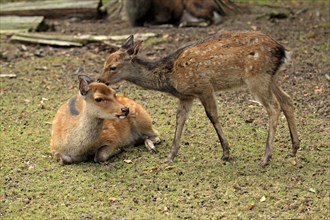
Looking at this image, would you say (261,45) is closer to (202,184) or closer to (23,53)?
(202,184)

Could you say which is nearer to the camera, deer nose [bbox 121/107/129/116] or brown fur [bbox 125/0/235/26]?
deer nose [bbox 121/107/129/116]

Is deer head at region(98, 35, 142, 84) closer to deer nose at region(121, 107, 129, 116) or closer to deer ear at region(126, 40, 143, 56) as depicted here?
deer ear at region(126, 40, 143, 56)

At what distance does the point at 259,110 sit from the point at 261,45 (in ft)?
6.83

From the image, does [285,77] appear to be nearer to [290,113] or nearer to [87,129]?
[290,113]

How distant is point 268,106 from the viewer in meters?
6.75

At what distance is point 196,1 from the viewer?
13484 millimetres

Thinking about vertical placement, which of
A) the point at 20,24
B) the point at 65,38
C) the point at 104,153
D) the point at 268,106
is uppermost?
the point at 268,106

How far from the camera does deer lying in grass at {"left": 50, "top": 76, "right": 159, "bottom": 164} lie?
6.98m

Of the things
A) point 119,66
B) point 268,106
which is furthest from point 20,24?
point 268,106

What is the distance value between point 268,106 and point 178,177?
3.49 ft

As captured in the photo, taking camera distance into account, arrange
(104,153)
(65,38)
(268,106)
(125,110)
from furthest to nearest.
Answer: (65,38) → (104,153) → (125,110) → (268,106)

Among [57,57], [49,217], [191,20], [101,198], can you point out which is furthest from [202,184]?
[191,20]

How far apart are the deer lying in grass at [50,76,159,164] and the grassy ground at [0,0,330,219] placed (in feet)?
0.39

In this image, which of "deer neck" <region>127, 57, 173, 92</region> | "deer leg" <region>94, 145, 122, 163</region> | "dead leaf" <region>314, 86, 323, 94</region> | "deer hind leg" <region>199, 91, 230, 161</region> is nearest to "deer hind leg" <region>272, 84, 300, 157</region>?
"deer hind leg" <region>199, 91, 230, 161</region>
